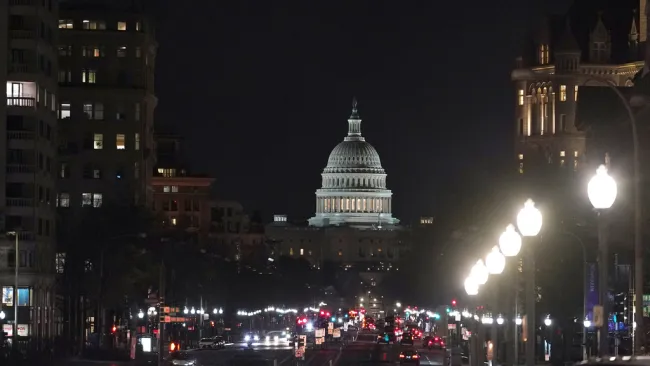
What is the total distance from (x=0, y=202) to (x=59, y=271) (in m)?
15.8

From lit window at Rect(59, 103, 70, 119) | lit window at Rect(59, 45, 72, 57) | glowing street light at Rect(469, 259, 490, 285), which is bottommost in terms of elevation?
glowing street light at Rect(469, 259, 490, 285)

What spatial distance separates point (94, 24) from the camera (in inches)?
5950

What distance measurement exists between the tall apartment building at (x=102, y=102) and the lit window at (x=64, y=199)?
0.26 feet

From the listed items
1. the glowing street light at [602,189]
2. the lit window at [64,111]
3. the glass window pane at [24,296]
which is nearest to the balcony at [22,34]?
the glass window pane at [24,296]

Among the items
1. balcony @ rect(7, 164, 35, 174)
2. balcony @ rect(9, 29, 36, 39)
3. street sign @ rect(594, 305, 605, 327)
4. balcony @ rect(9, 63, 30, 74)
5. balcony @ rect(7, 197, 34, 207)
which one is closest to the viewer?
street sign @ rect(594, 305, 605, 327)

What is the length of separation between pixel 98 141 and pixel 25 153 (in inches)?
1776

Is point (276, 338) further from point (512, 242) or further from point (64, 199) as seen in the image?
point (512, 242)

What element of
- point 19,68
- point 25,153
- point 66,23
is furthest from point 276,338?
point 19,68

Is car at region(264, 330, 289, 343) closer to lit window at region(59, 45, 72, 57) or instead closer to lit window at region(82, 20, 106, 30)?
lit window at region(59, 45, 72, 57)

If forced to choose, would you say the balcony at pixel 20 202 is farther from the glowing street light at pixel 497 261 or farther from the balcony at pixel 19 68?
the glowing street light at pixel 497 261

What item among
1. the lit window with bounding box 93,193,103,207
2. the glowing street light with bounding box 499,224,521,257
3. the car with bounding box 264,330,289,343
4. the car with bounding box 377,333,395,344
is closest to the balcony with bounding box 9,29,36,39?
the lit window with bounding box 93,193,103,207

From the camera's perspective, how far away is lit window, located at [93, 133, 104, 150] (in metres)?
150

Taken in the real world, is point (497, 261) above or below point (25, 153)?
below

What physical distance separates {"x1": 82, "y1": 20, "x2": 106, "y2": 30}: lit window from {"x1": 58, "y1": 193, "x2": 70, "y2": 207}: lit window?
14280mm
